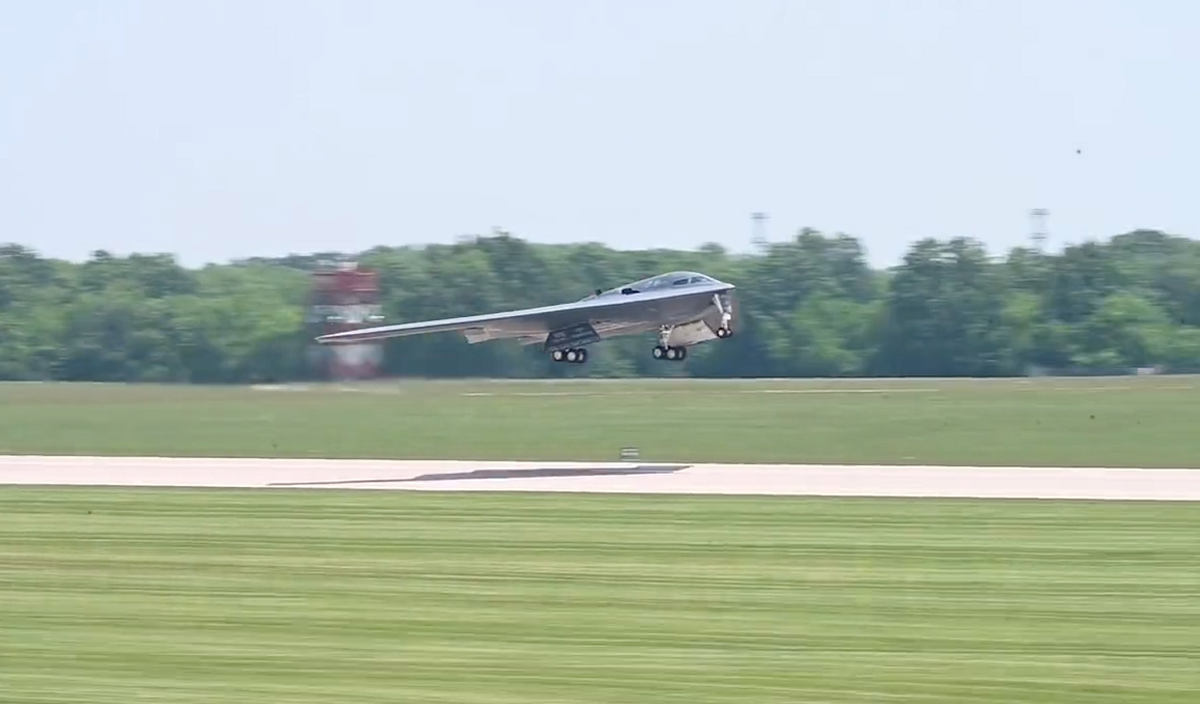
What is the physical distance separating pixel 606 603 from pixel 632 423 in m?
34.7

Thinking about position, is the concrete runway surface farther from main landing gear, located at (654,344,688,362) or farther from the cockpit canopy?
the cockpit canopy

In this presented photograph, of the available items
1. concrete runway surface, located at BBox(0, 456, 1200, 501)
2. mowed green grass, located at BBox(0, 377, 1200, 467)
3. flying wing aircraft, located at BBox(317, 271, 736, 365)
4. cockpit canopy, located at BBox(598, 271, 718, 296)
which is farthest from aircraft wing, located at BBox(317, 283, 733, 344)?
mowed green grass, located at BBox(0, 377, 1200, 467)

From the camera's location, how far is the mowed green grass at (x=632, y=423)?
50.0 m

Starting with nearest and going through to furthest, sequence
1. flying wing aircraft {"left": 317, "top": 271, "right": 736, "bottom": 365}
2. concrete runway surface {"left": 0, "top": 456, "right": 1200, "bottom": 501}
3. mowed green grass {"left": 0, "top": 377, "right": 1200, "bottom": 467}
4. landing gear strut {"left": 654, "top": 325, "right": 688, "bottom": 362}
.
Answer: concrete runway surface {"left": 0, "top": 456, "right": 1200, "bottom": 501}
flying wing aircraft {"left": 317, "top": 271, "right": 736, "bottom": 365}
landing gear strut {"left": 654, "top": 325, "right": 688, "bottom": 362}
mowed green grass {"left": 0, "top": 377, "right": 1200, "bottom": 467}

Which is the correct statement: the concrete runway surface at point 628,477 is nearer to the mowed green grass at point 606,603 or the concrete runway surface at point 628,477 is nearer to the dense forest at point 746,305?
the mowed green grass at point 606,603

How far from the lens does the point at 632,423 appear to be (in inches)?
2290

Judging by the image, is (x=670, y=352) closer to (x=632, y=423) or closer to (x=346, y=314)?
(x=632, y=423)

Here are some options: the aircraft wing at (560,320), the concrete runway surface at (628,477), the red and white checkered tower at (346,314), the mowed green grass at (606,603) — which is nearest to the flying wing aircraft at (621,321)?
the aircraft wing at (560,320)

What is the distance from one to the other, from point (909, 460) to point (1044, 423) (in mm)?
10473

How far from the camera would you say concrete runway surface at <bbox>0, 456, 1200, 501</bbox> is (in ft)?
123

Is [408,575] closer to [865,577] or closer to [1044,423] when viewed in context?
[865,577]

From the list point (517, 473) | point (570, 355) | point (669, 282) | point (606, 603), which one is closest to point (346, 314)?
point (570, 355)

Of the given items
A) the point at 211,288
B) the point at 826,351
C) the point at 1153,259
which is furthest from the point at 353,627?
the point at 1153,259

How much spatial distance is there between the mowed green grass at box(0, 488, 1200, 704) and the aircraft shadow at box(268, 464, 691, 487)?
6.08 m
